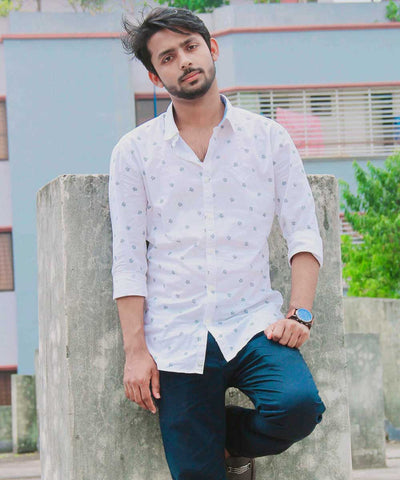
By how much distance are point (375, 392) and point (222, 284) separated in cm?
561

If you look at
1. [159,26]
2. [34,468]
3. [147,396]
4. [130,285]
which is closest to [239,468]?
[147,396]

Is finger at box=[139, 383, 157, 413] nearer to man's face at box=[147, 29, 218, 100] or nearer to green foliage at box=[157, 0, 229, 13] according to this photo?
man's face at box=[147, 29, 218, 100]

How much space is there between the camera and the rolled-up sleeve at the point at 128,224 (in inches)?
130

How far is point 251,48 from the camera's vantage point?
17266 mm

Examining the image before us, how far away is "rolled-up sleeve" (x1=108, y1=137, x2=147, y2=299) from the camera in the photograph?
130 inches

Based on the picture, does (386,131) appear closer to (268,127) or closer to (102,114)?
(102,114)

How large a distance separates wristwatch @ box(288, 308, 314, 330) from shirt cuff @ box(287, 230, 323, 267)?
7.7 inches

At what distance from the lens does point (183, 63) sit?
3.27m

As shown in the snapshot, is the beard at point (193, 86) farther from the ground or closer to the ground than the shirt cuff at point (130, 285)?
farther from the ground

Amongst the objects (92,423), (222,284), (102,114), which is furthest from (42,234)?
(102,114)

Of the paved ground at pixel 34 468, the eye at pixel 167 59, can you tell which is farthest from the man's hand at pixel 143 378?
the paved ground at pixel 34 468

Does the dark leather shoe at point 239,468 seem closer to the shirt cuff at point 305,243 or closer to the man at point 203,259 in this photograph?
the man at point 203,259

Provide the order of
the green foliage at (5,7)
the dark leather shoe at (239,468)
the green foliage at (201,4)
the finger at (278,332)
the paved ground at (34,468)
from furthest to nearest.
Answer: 1. the green foliage at (201,4)
2. the green foliage at (5,7)
3. the paved ground at (34,468)
4. the dark leather shoe at (239,468)
5. the finger at (278,332)

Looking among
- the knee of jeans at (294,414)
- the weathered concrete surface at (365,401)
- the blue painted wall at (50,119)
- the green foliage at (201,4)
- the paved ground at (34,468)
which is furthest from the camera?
the green foliage at (201,4)
